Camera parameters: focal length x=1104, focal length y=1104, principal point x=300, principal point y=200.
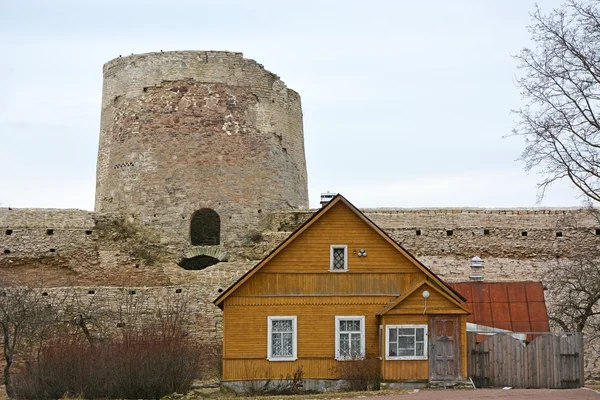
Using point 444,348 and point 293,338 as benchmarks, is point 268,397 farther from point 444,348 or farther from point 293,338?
point 444,348

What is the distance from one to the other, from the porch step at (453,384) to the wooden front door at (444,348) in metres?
0.10

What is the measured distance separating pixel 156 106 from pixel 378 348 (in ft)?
42.1

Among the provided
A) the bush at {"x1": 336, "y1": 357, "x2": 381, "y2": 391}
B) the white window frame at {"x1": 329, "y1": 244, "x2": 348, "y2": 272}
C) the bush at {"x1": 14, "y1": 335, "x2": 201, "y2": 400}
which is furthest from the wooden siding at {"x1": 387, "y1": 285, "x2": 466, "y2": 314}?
the bush at {"x1": 14, "y1": 335, "x2": 201, "y2": 400}

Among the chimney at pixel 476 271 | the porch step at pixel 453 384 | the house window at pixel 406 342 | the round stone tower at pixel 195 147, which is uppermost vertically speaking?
the round stone tower at pixel 195 147

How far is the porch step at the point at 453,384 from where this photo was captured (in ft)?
74.1

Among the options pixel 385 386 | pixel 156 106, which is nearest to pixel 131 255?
pixel 156 106

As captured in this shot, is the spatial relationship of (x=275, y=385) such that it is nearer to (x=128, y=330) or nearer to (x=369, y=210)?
(x=128, y=330)

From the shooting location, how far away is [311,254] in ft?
79.0

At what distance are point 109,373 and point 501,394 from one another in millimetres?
7648

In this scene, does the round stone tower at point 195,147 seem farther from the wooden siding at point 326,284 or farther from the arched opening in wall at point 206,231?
the wooden siding at point 326,284

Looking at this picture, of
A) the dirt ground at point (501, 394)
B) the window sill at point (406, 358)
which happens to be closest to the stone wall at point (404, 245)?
the window sill at point (406, 358)

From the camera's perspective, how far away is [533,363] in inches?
916

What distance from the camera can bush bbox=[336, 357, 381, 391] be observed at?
894 inches

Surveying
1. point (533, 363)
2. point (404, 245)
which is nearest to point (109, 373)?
point (533, 363)
